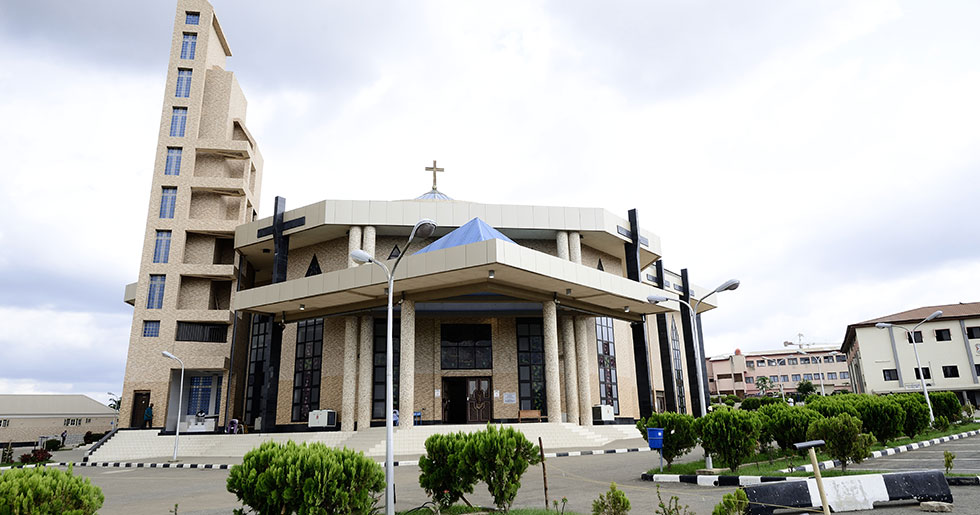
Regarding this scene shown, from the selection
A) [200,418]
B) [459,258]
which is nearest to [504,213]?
[459,258]

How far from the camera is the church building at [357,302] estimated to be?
23172mm

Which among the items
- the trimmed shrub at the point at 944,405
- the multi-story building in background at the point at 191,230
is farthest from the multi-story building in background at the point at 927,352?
the multi-story building in background at the point at 191,230

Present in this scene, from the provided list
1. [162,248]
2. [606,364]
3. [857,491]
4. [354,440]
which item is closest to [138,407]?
[162,248]

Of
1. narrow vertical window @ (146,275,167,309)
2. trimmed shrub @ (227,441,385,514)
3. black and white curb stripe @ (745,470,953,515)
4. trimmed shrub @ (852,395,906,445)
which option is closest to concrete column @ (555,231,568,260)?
trimmed shrub @ (852,395,906,445)

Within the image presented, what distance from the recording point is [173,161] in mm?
32344

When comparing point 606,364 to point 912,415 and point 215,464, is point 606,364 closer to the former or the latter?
point 912,415

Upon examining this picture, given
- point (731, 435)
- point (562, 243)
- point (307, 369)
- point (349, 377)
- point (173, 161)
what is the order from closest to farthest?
1. point (731, 435)
2. point (349, 377)
3. point (562, 243)
4. point (307, 369)
5. point (173, 161)

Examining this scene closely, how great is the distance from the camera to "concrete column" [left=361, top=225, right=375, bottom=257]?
25.5m

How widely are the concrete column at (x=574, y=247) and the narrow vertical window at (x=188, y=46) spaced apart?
25.1 metres

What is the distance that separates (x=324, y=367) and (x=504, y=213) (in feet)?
36.5

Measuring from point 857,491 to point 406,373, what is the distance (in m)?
16.8

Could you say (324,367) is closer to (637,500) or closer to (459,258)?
(459,258)

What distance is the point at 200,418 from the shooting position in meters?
32.3

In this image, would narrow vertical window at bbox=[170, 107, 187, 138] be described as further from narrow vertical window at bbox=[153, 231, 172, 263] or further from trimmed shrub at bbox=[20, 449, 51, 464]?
trimmed shrub at bbox=[20, 449, 51, 464]
